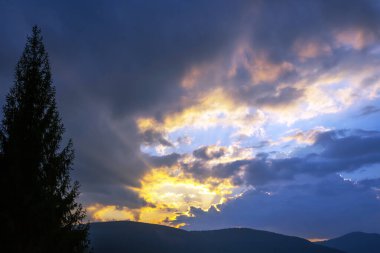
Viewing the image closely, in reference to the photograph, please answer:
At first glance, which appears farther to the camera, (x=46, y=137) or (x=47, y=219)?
(x=46, y=137)

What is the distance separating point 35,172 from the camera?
20.4m

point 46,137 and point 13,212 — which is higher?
point 46,137

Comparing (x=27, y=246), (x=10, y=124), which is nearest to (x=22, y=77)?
(x=10, y=124)

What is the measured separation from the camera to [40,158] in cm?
2078

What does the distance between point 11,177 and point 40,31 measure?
998 centimetres

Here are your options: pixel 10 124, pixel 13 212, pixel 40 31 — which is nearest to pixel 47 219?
pixel 13 212

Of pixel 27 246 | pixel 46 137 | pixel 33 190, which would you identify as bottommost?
pixel 27 246

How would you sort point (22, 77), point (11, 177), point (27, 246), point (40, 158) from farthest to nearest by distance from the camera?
point (22, 77), point (40, 158), point (11, 177), point (27, 246)

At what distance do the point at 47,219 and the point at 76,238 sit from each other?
2.50 metres

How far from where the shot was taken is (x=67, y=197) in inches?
867

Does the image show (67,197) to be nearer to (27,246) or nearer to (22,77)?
(27,246)

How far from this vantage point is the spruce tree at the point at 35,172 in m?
18.8

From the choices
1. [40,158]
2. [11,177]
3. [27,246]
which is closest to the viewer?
[27,246]

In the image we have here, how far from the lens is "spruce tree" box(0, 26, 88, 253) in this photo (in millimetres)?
18797
